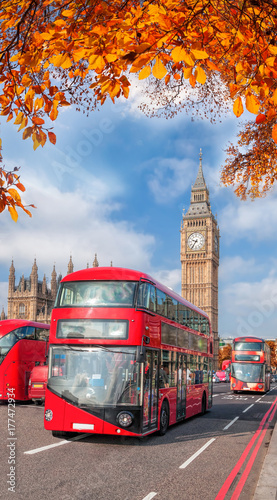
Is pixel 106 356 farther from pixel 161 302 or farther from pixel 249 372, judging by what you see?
pixel 249 372

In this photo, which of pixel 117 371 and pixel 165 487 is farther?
pixel 117 371

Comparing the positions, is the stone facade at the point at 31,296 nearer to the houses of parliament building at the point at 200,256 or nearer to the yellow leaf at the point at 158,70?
the houses of parliament building at the point at 200,256

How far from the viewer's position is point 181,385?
14008 millimetres

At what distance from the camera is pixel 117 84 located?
487cm

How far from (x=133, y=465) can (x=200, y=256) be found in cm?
10864

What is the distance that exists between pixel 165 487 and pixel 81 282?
520 cm

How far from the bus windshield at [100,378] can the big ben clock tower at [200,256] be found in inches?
4151

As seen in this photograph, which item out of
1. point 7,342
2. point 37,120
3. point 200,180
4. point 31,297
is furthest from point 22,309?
point 37,120

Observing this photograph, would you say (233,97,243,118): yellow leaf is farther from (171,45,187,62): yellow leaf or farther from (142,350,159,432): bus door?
(142,350,159,432): bus door

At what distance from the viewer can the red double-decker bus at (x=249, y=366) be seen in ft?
100

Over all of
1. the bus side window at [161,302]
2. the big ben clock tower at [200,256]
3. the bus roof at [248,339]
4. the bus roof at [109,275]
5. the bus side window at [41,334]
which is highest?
the big ben clock tower at [200,256]

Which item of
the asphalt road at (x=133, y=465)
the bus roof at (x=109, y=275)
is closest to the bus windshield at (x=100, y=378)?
the asphalt road at (x=133, y=465)

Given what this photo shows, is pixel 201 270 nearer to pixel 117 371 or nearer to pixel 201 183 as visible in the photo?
pixel 201 183

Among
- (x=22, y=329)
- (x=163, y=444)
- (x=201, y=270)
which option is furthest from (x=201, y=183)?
(x=163, y=444)
